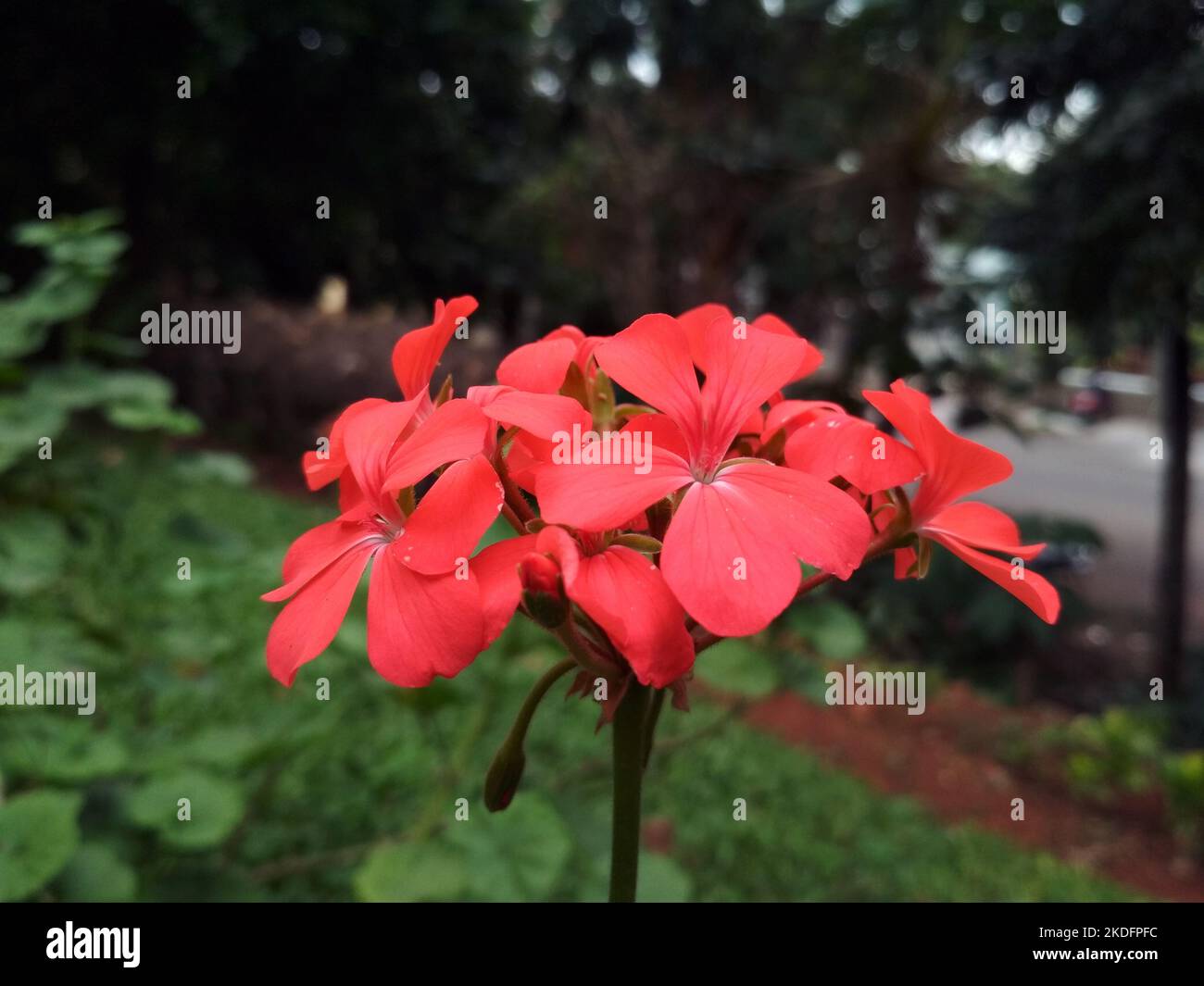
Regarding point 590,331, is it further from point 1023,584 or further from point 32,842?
point 1023,584

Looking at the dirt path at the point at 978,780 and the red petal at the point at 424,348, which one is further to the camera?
the dirt path at the point at 978,780

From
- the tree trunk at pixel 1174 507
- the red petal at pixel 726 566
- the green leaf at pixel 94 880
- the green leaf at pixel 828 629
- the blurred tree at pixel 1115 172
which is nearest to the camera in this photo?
the red petal at pixel 726 566

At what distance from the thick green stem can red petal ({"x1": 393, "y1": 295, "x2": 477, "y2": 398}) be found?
0.26 metres

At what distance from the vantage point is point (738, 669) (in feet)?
4.86

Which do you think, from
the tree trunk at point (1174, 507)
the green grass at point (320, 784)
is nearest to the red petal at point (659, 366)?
the green grass at point (320, 784)

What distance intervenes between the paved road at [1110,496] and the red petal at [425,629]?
13.6ft

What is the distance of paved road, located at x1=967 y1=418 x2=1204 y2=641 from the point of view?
6.57m

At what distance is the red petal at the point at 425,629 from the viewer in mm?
Answer: 503

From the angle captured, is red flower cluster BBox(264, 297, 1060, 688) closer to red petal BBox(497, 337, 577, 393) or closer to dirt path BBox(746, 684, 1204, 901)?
red petal BBox(497, 337, 577, 393)

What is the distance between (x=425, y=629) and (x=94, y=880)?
3.02 ft

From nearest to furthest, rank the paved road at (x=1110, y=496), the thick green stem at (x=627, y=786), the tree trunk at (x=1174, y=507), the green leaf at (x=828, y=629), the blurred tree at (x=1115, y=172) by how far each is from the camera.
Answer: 1. the thick green stem at (x=627, y=786)
2. the green leaf at (x=828, y=629)
3. the blurred tree at (x=1115, y=172)
4. the tree trunk at (x=1174, y=507)
5. the paved road at (x=1110, y=496)

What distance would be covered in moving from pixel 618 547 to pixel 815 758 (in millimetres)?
3805

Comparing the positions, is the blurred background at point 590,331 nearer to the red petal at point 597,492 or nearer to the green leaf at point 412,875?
the green leaf at point 412,875
